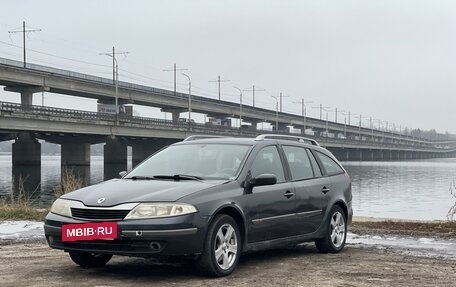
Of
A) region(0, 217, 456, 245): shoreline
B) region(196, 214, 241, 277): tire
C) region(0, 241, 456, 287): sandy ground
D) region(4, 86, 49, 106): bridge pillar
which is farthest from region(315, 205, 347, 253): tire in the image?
region(4, 86, 49, 106): bridge pillar

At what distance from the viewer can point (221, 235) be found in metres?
6.27

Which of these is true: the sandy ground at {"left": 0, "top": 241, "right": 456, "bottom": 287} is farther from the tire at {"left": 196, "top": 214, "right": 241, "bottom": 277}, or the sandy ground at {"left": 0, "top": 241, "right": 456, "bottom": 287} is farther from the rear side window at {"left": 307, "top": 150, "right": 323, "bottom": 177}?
the rear side window at {"left": 307, "top": 150, "right": 323, "bottom": 177}

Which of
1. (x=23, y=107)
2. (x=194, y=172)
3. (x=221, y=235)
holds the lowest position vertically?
(x=221, y=235)

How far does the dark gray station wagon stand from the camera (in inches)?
231

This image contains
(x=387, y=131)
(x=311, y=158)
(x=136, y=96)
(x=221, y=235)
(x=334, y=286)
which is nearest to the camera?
(x=334, y=286)

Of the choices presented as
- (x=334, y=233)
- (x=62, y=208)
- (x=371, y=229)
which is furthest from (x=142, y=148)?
(x=62, y=208)

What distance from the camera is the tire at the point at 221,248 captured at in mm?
6027

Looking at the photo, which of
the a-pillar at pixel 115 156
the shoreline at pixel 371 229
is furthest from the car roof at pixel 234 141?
the a-pillar at pixel 115 156

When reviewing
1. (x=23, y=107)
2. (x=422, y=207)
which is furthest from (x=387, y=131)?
(x=422, y=207)

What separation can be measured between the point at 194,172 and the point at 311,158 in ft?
7.10

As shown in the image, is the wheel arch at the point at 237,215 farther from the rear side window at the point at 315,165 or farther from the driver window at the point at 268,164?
the rear side window at the point at 315,165

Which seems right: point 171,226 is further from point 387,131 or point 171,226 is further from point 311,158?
point 387,131

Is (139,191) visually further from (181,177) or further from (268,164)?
(268,164)

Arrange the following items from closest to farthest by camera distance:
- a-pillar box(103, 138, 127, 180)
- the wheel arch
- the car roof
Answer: the wheel arch < the car roof < a-pillar box(103, 138, 127, 180)
